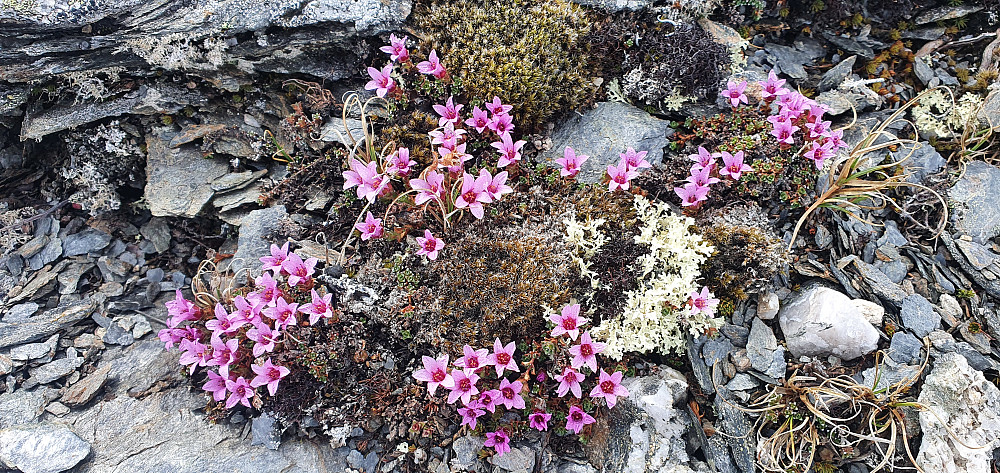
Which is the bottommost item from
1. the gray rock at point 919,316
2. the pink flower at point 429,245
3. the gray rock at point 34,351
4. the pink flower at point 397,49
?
the gray rock at point 34,351

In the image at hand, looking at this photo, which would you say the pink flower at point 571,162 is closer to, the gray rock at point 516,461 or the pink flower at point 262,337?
the gray rock at point 516,461

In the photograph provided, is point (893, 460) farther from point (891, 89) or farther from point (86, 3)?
point (86, 3)

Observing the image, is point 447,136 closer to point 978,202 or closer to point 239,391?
point 239,391

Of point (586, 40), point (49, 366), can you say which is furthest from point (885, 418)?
point (49, 366)

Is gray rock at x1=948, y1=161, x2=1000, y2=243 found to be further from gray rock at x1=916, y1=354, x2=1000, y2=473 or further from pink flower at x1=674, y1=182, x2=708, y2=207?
pink flower at x1=674, y1=182, x2=708, y2=207

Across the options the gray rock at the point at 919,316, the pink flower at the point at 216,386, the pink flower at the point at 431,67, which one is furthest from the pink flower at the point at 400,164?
the gray rock at the point at 919,316
